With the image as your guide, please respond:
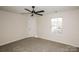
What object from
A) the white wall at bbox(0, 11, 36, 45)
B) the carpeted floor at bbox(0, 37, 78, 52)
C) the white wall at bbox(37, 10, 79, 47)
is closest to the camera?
the carpeted floor at bbox(0, 37, 78, 52)

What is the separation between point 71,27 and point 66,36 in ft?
1.53

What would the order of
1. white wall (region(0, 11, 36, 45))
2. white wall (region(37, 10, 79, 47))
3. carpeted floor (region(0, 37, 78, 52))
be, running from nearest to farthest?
carpeted floor (region(0, 37, 78, 52))
white wall (region(0, 11, 36, 45))
white wall (region(37, 10, 79, 47))

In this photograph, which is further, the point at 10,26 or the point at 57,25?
the point at 10,26

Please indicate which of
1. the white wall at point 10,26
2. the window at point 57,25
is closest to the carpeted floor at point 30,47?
the white wall at point 10,26

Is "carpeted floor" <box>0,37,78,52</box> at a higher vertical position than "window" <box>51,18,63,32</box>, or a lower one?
lower

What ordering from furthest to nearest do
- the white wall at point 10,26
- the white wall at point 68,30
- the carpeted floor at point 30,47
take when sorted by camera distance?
the white wall at point 68,30 < the white wall at point 10,26 < the carpeted floor at point 30,47

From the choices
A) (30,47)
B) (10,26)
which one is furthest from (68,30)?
(10,26)

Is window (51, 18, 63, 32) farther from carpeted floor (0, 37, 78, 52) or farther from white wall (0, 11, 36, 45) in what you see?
white wall (0, 11, 36, 45)

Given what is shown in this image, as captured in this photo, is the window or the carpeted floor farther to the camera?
the window

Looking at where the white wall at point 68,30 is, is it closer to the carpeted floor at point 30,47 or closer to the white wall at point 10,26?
the carpeted floor at point 30,47

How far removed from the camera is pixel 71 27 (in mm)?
3877

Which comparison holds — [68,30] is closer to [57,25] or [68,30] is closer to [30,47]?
[57,25]

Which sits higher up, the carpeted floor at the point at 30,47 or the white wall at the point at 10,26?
the white wall at the point at 10,26

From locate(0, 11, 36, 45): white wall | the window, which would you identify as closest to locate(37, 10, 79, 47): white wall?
the window
